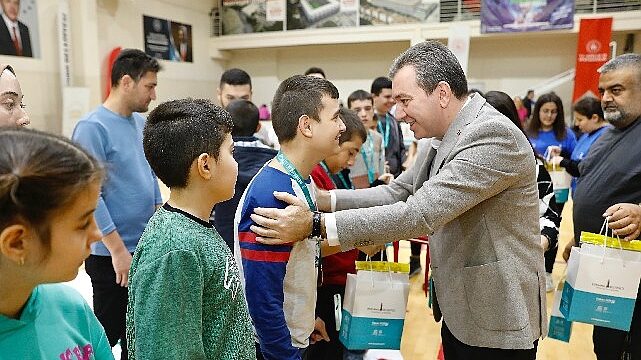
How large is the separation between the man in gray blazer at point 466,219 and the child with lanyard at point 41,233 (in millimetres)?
589

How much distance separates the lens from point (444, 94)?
1550 millimetres

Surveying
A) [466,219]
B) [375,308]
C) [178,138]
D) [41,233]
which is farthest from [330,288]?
[41,233]

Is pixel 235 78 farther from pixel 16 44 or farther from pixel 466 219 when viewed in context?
pixel 16 44

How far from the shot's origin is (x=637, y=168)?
2061 mm

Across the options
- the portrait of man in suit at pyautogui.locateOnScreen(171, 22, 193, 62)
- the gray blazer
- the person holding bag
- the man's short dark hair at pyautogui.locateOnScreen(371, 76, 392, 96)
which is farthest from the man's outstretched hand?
the portrait of man in suit at pyautogui.locateOnScreen(171, 22, 193, 62)

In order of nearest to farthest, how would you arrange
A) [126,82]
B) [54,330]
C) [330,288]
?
[54,330], [330,288], [126,82]

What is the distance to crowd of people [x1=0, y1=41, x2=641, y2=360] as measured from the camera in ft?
2.69

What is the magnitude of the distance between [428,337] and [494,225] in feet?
6.67

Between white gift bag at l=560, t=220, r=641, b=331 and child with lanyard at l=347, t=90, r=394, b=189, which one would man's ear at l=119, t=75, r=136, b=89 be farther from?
white gift bag at l=560, t=220, r=641, b=331

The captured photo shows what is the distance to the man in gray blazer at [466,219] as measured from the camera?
4.67 ft

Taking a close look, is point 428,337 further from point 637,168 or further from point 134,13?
point 134,13

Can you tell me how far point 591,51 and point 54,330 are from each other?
11.6m

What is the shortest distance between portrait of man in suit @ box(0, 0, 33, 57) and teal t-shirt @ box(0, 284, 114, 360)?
9.53 metres

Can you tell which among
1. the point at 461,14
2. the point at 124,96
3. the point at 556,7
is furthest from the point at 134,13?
the point at 124,96
